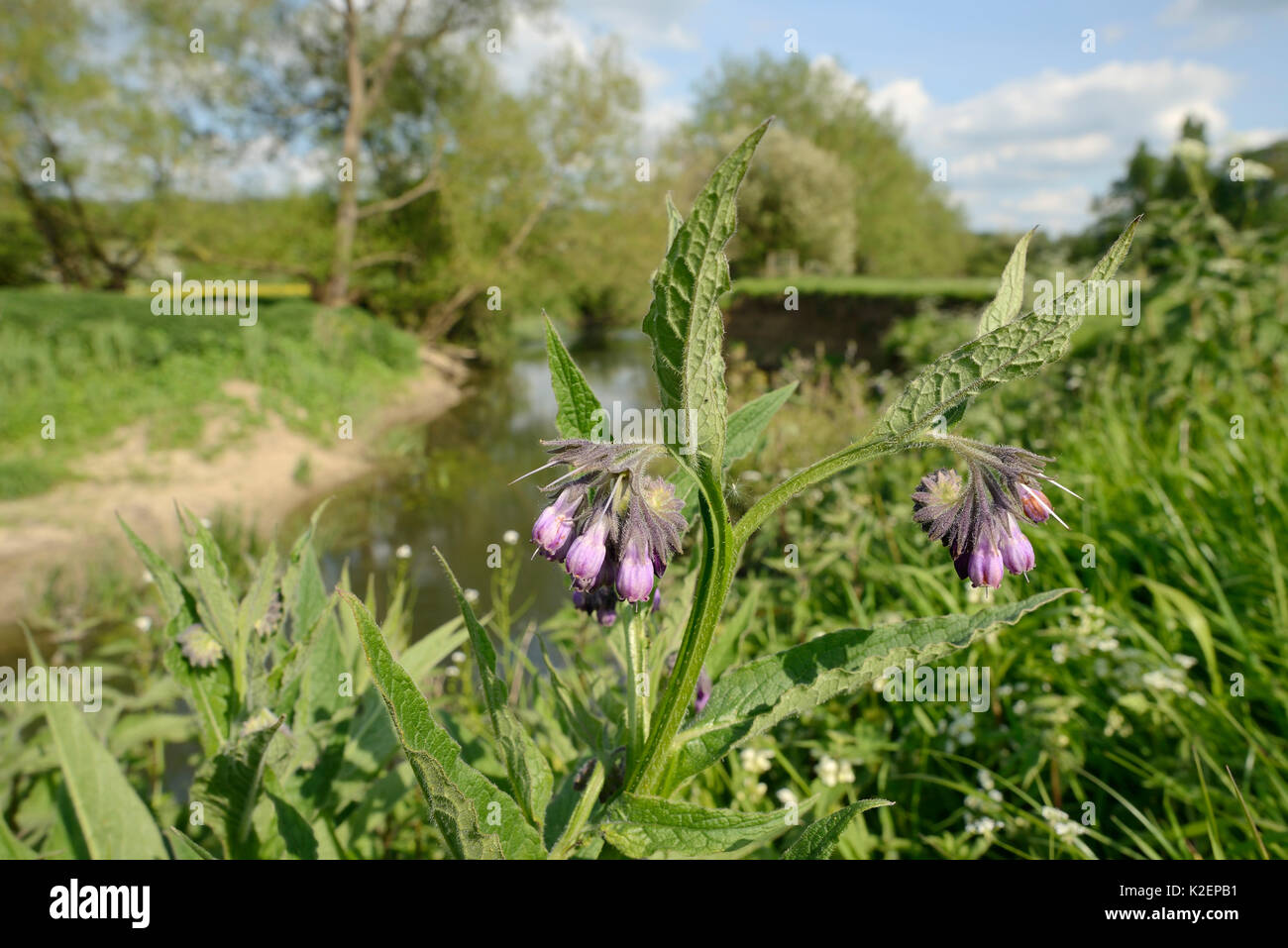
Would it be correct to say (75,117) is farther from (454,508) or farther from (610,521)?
(610,521)

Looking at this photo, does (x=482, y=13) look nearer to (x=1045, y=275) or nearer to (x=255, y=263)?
(x=255, y=263)

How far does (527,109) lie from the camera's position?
2044cm

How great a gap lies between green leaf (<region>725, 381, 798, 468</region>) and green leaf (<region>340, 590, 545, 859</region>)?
1.62ft

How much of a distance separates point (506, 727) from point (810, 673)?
0.39 m

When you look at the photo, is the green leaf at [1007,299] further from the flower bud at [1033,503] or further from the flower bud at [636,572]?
the flower bud at [636,572]

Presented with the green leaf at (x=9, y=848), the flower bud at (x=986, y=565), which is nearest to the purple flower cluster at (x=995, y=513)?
the flower bud at (x=986, y=565)

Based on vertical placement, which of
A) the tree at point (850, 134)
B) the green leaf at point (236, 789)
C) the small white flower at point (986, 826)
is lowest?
the small white flower at point (986, 826)

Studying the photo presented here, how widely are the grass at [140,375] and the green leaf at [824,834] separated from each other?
9774 mm

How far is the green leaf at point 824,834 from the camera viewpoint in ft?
2.87

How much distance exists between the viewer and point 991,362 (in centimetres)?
75

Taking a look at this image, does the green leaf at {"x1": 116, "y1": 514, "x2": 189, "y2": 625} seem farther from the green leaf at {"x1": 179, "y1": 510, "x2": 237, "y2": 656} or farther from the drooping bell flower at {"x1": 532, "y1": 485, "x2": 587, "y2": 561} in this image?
the drooping bell flower at {"x1": 532, "y1": 485, "x2": 587, "y2": 561}

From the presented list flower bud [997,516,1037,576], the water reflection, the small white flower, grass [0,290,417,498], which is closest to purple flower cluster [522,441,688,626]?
flower bud [997,516,1037,576]

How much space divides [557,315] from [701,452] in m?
24.8

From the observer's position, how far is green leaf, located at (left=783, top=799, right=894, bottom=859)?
0.88 metres
